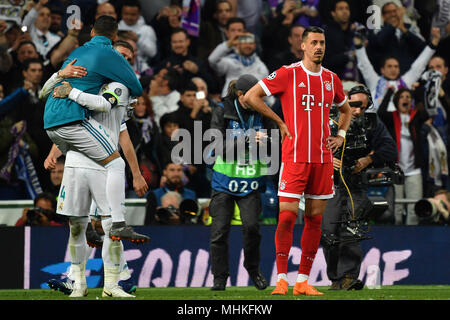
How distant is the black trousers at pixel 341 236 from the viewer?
8.91 meters

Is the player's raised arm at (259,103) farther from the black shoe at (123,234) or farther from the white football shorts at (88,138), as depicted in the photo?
the black shoe at (123,234)

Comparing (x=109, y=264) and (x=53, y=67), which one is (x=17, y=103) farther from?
(x=109, y=264)

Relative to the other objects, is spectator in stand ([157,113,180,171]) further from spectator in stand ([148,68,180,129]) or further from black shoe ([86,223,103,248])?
black shoe ([86,223,103,248])

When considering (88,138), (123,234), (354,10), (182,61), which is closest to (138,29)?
(182,61)

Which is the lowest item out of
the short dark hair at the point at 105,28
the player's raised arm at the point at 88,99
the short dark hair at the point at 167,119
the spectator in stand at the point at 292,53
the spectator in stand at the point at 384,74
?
the player's raised arm at the point at 88,99

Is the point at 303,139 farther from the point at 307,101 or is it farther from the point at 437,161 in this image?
the point at 437,161

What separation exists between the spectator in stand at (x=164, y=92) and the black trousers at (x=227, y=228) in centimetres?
369

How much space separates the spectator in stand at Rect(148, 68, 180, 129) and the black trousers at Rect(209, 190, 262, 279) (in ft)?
12.1

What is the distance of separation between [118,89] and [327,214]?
3.23m

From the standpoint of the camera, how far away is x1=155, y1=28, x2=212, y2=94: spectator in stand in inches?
A: 497

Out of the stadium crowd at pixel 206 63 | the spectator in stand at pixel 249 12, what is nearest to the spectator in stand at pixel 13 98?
the stadium crowd at pixel 206 63

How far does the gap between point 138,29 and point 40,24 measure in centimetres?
143

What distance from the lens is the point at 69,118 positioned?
6633 millimetres
